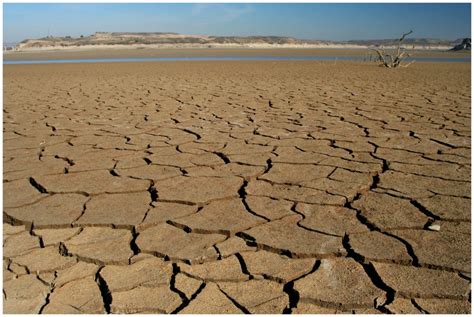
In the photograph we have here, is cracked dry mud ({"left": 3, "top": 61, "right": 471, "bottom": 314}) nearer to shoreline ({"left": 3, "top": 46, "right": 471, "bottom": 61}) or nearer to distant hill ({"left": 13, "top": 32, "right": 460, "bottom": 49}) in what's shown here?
shoreline ({"left": 3, "top": 46, "right": 471, "bottom": 61})

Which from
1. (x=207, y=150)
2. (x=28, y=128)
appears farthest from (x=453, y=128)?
(x=28, y=128)

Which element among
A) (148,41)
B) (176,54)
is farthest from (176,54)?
(148,41)

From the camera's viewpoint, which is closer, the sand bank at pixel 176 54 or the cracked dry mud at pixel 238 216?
the cracked dry mud at pixel 238 216

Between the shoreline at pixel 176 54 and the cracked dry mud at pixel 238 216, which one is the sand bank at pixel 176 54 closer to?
the shoreline at pixel 176 54

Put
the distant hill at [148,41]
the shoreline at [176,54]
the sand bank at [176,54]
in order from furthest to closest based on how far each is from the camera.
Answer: the distant hill at [148,41] → the sand bank at [176,54] → the shoreline at [176,54]

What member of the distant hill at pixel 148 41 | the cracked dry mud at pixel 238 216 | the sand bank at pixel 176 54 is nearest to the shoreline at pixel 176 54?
the sand bank at pixel 176 54

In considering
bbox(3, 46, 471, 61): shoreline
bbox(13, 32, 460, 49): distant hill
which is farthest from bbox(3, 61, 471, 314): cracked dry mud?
bbox(13, 32, 460, 49): distant hill

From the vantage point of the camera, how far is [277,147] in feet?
10.9

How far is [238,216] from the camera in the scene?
205 cm

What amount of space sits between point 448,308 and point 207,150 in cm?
213

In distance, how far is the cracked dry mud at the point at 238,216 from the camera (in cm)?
146

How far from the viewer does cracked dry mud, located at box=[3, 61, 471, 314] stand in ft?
4.79

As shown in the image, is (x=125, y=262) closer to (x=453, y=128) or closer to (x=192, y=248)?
(x=192, y=248)

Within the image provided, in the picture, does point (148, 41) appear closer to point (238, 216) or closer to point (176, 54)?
point (176, 54)
